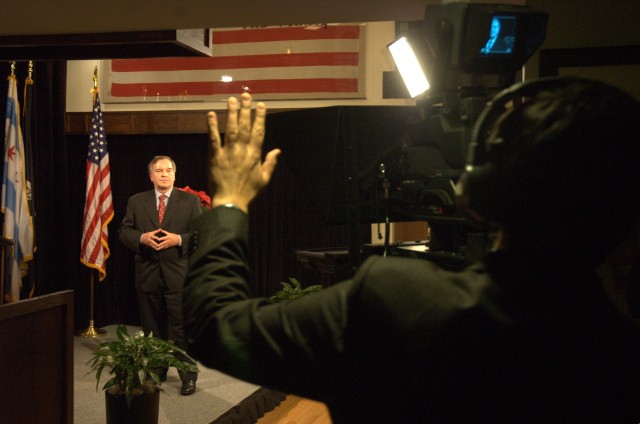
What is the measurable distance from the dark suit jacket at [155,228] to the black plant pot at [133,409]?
1.05 metres

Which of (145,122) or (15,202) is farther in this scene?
(145,122)

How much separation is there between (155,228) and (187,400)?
1.14m

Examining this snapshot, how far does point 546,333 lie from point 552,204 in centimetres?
14

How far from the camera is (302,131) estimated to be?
4.78ft

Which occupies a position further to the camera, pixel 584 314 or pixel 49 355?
pixel 49 355

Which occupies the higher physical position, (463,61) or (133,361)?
(463,61)

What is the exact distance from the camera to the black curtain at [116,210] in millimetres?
5934

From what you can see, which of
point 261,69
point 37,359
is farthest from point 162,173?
point 37,359

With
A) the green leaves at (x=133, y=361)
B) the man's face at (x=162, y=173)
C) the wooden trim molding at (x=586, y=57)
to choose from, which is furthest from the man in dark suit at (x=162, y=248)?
the wooden trim molding at (x=586, y=57)

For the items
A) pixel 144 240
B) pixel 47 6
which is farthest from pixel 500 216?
pixel 144 240

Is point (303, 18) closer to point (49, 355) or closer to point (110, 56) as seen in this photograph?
point (110, 56)

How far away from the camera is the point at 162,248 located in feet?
14.1

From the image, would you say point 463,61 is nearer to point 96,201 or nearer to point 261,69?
point 96,201

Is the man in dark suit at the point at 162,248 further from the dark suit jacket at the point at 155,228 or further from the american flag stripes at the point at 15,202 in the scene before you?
the american flag stripes at the point at 15,202
